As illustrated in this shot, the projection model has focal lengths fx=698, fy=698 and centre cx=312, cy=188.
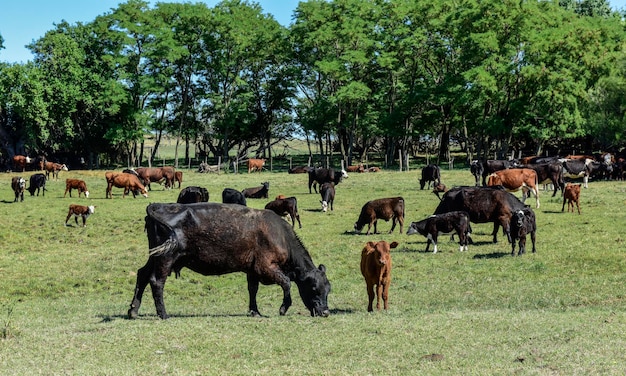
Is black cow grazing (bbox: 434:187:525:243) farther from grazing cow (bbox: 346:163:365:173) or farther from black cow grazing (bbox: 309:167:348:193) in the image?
grazing cow (bbox: 346:163:365:173)

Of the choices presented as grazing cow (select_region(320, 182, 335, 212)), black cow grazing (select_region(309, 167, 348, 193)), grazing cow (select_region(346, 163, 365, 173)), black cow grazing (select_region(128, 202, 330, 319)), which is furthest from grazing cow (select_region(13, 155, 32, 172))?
black cow grazing (select_region(128, 202, 330, 319))

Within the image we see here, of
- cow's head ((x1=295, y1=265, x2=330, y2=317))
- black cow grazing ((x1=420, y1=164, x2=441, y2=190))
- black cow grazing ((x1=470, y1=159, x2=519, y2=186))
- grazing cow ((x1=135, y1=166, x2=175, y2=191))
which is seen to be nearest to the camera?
cow's head ((x1=295, y1=265, x2=330, y2=317))

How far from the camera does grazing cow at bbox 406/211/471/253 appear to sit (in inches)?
904

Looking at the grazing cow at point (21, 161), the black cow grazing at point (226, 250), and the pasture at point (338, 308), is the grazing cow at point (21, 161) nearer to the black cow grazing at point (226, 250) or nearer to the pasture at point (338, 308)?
the pasture at point (338, 308)

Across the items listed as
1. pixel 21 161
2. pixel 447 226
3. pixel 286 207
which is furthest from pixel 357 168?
pixel 447 226

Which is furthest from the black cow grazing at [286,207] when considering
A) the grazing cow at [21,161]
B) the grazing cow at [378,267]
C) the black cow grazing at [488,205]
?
the grazing cow at [21,161]

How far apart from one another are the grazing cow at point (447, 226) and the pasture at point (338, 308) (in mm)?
562

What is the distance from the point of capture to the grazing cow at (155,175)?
45781 mm

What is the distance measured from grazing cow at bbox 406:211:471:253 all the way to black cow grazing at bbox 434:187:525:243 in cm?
127

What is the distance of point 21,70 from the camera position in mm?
64812

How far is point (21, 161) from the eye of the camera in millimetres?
63188

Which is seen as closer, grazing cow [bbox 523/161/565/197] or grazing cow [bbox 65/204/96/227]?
grazing cow [bbox 65/204/96/227]

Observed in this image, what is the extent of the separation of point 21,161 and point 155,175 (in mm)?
23264

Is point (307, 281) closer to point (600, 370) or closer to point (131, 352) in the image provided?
point (131, 352)
